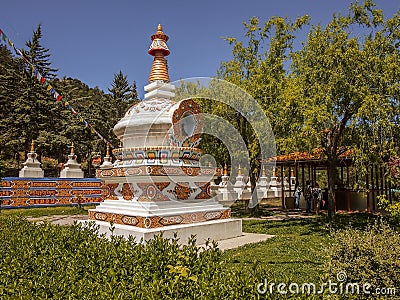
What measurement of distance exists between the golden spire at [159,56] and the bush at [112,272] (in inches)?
299

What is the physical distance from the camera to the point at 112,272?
3.82m

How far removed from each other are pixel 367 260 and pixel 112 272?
3138 millimetres

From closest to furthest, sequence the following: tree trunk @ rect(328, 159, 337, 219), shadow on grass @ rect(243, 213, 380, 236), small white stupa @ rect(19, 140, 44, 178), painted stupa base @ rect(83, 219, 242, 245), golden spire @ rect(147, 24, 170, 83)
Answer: painted stupa base @ rect(83, 219, 242, 245) → shadow on grass @ rect(243, 213, 380, 236) → golden spire @ rect(147, 24, 170, 83) → tree trunk @ rect(328, 159, 337, 219) → small white stupa @ rect(19, 140, 44, 178)

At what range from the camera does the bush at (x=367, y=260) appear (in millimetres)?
4426

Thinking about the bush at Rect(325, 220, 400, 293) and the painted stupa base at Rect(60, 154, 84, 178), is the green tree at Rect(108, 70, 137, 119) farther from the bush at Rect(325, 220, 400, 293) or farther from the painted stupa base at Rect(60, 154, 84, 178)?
the bush at Rect(325, 220, 400, 293)

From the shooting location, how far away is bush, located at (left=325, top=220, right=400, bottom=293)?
4426 millimetres

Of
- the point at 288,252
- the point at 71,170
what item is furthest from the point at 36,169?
the point at 288,252

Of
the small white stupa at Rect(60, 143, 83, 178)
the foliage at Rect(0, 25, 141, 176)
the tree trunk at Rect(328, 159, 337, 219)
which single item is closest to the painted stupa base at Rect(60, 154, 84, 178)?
the small white stupa at Rect(60, 143, 83, 178)

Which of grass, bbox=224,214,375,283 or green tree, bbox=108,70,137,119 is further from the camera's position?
green tree, bbox=108,70,137,119

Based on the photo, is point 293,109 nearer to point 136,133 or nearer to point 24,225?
point 136,133

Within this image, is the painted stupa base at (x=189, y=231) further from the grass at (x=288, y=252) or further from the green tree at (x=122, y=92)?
the green tree at (x=122, y=92)

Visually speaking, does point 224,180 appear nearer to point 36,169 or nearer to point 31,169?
point 36,169

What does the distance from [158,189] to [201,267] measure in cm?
582

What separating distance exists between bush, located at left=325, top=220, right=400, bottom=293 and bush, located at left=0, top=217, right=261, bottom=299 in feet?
5.06
